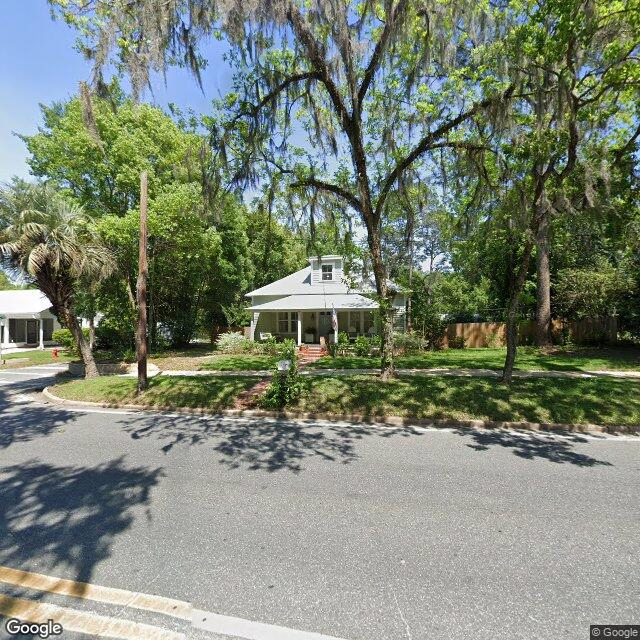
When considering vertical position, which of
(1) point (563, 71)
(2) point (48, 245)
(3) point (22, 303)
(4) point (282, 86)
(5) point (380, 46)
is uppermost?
(5) point (380, 46)

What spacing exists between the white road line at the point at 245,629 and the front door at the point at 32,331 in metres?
35.7

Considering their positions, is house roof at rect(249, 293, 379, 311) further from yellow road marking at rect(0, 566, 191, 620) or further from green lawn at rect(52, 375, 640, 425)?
yellow road marking at rect(0, 566, 191, 620)

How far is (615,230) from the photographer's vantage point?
11297 mm

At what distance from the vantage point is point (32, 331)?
3033 cm

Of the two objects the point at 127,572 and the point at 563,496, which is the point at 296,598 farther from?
the point at 563,496

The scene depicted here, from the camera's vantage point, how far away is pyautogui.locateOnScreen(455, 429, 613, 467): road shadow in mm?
5602

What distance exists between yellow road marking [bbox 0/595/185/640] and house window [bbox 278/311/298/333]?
2148 cm

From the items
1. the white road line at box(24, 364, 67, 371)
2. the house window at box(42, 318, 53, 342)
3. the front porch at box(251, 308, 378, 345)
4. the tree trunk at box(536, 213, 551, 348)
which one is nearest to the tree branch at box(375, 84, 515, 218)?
the tree trunk at box(536, 213, 551, 348)

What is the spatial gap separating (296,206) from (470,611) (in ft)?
36.5

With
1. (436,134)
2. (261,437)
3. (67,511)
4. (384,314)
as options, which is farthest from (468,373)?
(67,511)

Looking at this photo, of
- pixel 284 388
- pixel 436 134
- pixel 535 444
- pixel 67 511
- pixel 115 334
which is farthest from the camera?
pixel 115 334

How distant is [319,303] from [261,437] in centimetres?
1420

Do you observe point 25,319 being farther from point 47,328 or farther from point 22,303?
point 47,328

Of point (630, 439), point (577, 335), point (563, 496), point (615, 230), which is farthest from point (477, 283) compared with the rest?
point (563, 496)
